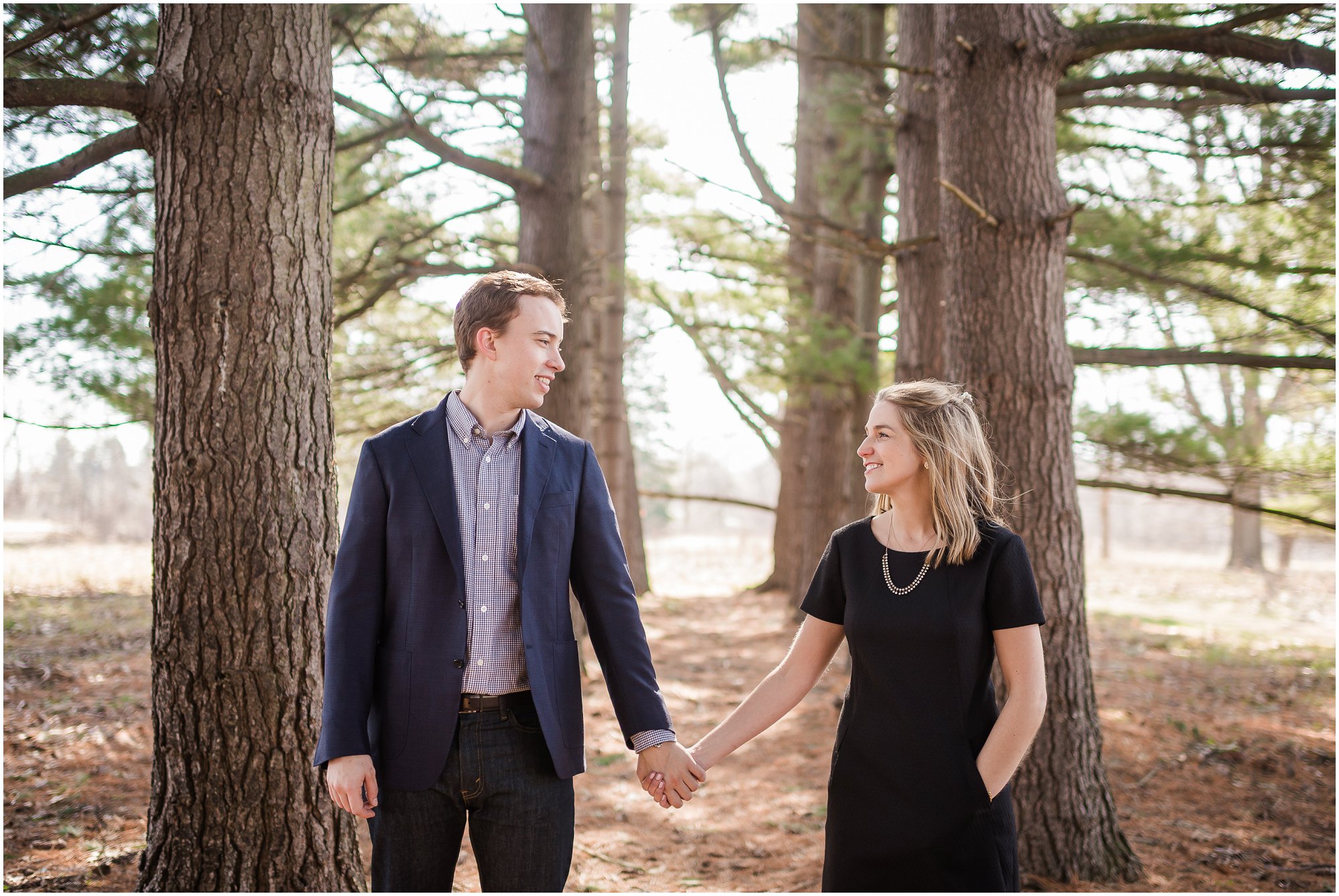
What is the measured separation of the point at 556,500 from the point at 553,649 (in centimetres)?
38

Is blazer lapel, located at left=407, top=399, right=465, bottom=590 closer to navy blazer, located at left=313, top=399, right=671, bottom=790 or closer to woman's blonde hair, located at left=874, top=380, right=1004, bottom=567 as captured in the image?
navy blazer, located at left=313, top=399, right=671, bottom=790

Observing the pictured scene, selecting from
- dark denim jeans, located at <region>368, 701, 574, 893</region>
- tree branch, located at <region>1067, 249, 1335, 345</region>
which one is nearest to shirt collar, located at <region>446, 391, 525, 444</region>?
dark denim jeans, located at <region>368, 701, 574, 893</region>

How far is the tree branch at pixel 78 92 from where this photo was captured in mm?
3396

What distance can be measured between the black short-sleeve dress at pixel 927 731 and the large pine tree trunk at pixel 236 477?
204cm

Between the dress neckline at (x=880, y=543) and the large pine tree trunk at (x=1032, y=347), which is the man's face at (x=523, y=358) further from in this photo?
the large pine tree trunk at (x=1032, y=347)

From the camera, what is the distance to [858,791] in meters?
2.26

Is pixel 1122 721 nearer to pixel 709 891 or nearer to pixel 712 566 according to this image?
pixel 709 891

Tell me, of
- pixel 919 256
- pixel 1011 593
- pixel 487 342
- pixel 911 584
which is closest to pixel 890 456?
pixel 911 584

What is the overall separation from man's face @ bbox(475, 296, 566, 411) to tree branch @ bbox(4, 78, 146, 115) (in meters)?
2.10

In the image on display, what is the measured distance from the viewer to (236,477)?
130 inches

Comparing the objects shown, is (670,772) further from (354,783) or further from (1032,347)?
(1032,347)

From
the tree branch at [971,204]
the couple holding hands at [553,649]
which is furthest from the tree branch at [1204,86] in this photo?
the couple holding hands at [553,649]

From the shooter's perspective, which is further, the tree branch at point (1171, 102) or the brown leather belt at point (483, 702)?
the tree branch at point (1171, 102)

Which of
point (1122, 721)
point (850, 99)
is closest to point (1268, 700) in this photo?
point (1122, 721)
